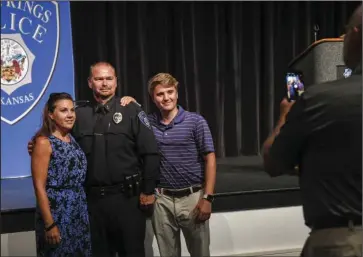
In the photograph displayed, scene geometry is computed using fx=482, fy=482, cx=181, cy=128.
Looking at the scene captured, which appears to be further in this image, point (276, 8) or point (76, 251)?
point (276, 8)

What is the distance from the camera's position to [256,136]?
405 centimetres

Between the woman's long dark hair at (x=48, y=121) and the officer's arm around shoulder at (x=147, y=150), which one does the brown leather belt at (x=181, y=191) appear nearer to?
the officer's arm around shoulder at (x=147, y=150)

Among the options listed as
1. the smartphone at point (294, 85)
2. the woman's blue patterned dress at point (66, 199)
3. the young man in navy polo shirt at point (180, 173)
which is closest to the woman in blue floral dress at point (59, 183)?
the woman's blue patterned dress at point (66, 199)

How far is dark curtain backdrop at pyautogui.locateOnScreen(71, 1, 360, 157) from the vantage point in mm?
3719

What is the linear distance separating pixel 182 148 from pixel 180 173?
0.31 ft

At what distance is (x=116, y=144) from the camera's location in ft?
5.74

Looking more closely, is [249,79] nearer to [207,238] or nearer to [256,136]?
[256,136]

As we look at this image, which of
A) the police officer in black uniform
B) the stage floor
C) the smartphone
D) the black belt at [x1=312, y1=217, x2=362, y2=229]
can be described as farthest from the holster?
the black belt at [x1=312, y1=217, x2=362, y2=229]

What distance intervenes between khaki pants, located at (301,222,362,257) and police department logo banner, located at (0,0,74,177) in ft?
7.89

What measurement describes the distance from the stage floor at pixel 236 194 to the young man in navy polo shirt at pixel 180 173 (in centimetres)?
48

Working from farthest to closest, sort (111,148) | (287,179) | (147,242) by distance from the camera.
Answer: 1. (287,179)
2. (147,242)
3. (111,148)

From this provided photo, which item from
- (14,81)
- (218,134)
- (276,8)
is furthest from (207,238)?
(276,8)

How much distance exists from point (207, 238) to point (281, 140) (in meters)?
1.04

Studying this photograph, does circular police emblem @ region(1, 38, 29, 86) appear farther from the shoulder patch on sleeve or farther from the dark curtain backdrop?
the shoulder patch on sleeve
